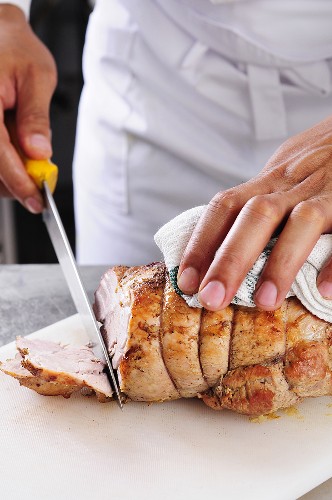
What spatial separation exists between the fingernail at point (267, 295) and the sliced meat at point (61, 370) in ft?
1.24

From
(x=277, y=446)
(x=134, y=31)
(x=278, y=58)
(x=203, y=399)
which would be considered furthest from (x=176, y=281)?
(x=134, y=31)

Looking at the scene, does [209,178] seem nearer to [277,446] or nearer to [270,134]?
[270,134]

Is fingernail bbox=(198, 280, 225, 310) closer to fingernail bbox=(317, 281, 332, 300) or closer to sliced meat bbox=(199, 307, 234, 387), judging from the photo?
sliced meat bbox=(199, 307, 234, 387)

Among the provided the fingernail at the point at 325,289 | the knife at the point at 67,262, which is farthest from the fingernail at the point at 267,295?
the knife at the point at 67,262

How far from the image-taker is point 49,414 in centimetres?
158

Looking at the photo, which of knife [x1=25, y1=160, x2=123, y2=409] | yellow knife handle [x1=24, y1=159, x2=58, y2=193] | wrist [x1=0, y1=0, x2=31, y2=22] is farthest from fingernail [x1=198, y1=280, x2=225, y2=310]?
wrist [x1=0, y1=0, x2=31, y2=22]

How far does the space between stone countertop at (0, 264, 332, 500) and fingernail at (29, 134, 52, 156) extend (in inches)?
15.3

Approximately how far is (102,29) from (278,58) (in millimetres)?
625

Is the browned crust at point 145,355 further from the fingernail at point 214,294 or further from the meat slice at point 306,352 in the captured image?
the meat slice at point 306,352

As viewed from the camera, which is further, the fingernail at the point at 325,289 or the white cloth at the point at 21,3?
the white cloth at the point at 21,3

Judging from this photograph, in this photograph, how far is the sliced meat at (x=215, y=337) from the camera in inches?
58.1

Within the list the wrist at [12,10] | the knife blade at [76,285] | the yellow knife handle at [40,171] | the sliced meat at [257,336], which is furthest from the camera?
the wrist at [12,10]

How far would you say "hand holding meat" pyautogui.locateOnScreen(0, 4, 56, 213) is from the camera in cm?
209

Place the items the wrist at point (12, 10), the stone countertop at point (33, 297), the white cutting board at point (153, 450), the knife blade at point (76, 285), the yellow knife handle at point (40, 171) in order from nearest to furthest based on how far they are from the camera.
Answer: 1. the white cutting board at point (153, 450)
2. the knife blade at point (76, 285)
3. the stone countertop at point (33, 297)
4. the yellow knife handle at point (40, 171)
5. the wrist at point (12, 10)
